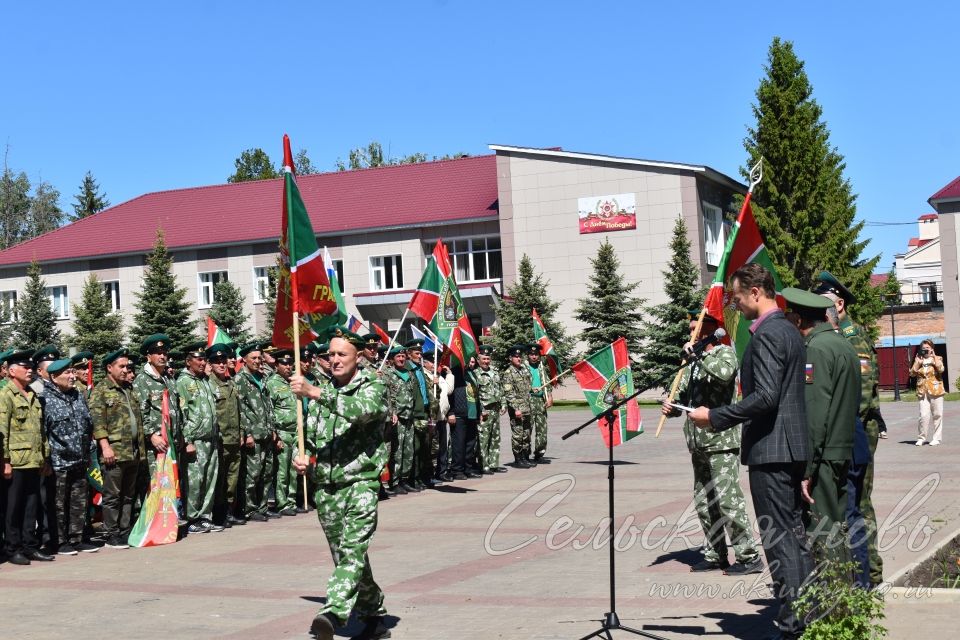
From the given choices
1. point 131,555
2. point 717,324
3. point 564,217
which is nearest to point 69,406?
point 131,555

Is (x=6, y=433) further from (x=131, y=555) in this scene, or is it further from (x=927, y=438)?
(x=927, y=438)

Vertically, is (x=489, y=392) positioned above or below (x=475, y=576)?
above

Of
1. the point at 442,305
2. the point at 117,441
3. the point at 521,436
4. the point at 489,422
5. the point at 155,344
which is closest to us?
the point at 117,441

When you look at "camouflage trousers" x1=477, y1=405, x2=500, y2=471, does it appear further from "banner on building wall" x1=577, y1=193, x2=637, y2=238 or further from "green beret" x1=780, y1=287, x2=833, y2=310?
"banner on building wall" x1=577, y1=193, x2=637, y2=238

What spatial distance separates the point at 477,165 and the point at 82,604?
51645 mm

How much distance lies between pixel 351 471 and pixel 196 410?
616cm

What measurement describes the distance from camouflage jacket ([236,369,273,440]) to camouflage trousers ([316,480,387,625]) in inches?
270

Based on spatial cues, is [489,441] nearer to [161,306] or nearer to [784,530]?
[784,530]

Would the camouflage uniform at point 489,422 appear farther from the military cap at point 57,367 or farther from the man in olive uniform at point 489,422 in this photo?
the military cap at point 57,367

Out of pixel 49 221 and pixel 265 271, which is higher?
pixel 49 221

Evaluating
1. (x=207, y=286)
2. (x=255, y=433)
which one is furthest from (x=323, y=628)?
(x=207, y=286)

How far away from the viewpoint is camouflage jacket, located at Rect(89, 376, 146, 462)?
12.4 metres

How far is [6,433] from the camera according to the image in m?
11.4

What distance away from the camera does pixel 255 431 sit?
47.1 feet
